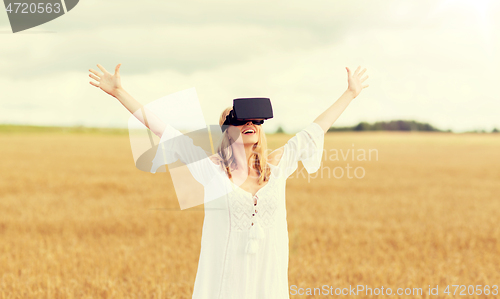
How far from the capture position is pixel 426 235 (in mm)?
8266

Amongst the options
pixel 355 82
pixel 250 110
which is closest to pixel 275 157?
pixel 250 110

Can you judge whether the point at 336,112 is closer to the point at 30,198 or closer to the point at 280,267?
the point at 280,267

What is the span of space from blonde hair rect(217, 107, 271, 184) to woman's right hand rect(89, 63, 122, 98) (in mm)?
812

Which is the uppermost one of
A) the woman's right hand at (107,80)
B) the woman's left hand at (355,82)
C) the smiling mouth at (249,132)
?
the woman's left hand at (355,82)

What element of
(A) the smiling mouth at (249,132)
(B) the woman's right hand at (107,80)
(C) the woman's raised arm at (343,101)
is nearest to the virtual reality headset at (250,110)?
(A) the smiling mouth at (249,132)

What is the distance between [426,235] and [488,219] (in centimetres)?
296

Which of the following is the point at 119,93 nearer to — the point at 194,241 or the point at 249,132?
the point at 249,132

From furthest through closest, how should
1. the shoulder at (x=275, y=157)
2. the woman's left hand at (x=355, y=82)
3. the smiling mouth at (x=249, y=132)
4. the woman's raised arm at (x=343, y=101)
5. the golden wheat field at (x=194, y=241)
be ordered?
the golden wheat field at (x=194, y=241) < the woman's left hand at (x=355, y=82) < the woman's raised arm at (x=343, y=101) < the shoulder at (x=275, y=157) < the smiling mouth at (x=249, y=132)

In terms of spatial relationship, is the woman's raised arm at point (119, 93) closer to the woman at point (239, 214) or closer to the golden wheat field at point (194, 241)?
the woman at point (239, 214)

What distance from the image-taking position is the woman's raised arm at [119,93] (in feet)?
9.11

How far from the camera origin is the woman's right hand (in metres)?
2.79

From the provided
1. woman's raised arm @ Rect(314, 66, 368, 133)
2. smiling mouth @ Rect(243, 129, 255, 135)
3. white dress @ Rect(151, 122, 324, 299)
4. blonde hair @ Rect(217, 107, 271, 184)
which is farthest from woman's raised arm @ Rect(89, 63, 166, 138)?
woman's raised arm @ Rect(314, 66, 368, 133)

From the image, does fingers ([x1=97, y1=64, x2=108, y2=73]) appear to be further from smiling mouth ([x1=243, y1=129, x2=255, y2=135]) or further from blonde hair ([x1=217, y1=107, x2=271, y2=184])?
smiling mouth ([x1=243, y1=129, x2=255, y2=135])

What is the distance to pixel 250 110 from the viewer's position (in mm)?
2828
